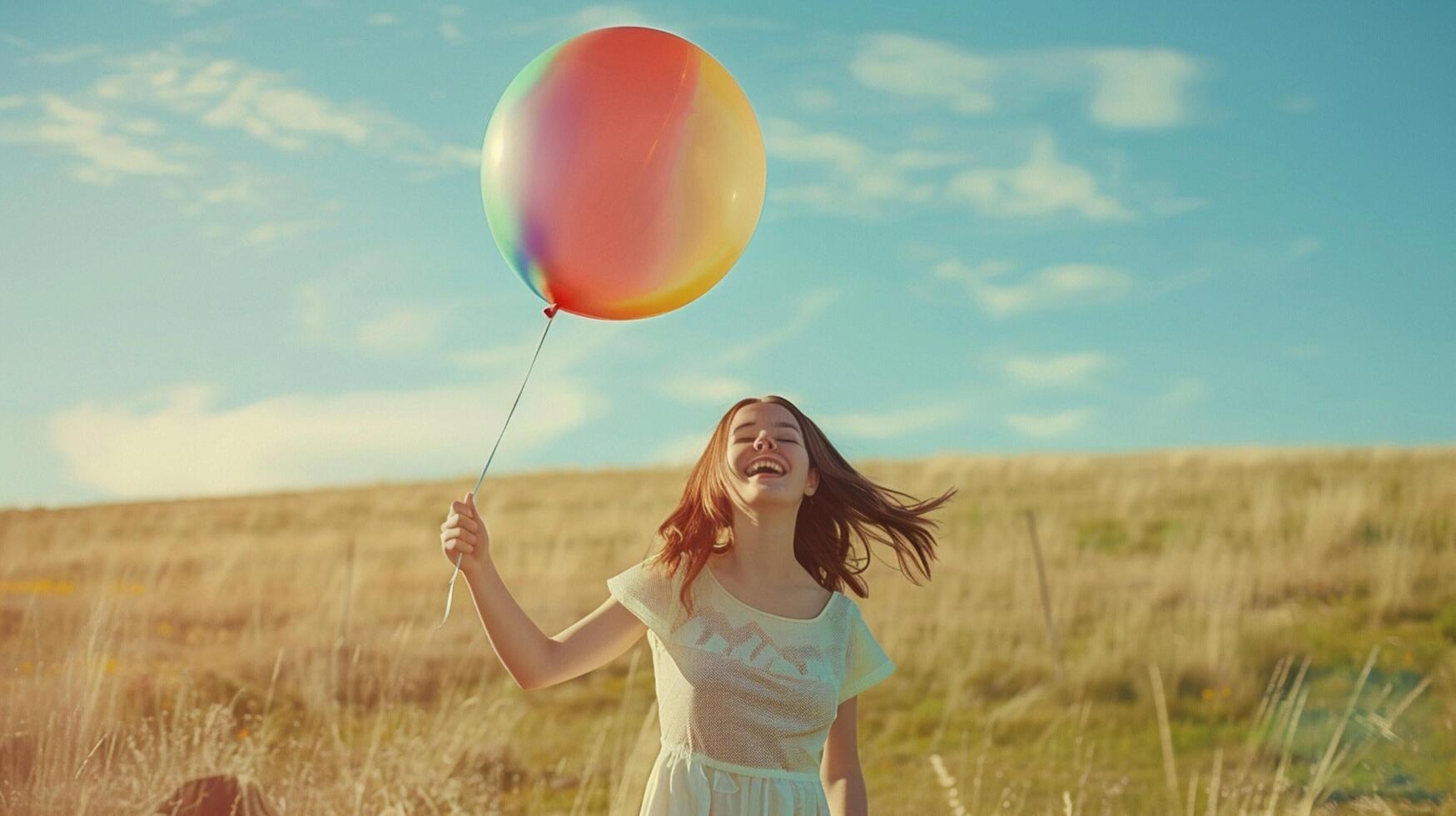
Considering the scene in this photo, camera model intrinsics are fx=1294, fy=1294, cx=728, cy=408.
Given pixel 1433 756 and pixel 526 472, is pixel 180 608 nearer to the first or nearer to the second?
pixel 1433 756

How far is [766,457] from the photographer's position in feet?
9.24

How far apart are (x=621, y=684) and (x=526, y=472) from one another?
16.5 meters

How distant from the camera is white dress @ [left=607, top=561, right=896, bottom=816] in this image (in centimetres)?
259

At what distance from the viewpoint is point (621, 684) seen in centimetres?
948

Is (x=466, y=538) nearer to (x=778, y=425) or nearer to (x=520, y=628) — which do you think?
(x=520, y=628)

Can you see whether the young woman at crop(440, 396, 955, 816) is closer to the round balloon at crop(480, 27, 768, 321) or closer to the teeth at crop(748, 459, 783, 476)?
the teeth at crop(748, 459, 783, 476)

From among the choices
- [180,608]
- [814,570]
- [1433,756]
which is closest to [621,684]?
[180,608]

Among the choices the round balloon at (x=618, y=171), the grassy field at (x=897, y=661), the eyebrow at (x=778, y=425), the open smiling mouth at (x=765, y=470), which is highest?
the round balloon at (x=618, y=171)

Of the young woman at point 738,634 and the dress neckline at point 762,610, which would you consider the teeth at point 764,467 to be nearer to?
the young woman at point 738,634

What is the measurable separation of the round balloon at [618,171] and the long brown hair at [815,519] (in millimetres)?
383

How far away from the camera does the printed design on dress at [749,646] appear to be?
8.73 feet

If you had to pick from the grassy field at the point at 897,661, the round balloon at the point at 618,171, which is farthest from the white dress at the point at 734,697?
the grassy field at the point at 897,661

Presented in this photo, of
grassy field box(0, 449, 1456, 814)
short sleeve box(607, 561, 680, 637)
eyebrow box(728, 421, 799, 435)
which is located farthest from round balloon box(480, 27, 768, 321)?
grassy field box(0, 449, 1456, 814)

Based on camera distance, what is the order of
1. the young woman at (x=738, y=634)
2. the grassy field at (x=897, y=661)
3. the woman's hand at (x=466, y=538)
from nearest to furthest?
the woman's hand at (x=466, y=538) < the young woman at (x=738, y=634) < the grassy field at (x=897, y=661)
